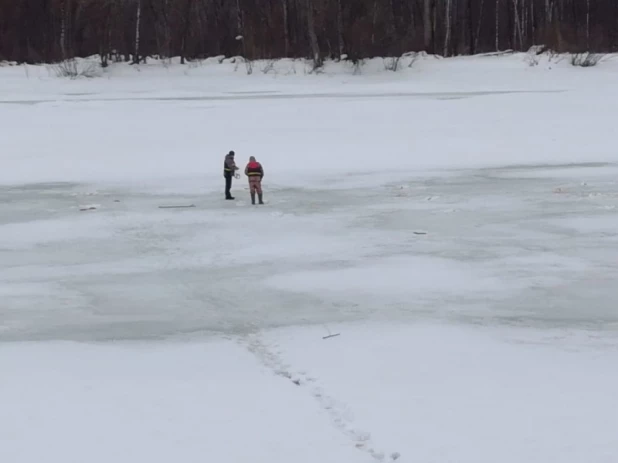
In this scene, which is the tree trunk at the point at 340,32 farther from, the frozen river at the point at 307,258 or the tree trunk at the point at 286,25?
the frozen river at the point at 307,258

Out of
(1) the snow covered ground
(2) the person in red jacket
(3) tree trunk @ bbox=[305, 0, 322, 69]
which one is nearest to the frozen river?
(1) the snow covered ground

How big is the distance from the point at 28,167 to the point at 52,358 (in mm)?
18554

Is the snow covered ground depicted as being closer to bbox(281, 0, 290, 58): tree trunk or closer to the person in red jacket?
the person in red jacket

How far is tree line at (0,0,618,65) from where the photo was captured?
45031 millimetres

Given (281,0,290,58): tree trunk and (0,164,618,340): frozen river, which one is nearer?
(0,164,618,340): frozen river

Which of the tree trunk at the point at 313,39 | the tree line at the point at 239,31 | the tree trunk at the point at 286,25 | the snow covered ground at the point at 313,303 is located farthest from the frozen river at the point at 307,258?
the tree trunk at the point at 286,25

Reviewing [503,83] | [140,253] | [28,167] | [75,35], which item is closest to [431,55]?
[503,83]

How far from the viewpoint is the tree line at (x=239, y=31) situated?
148ft

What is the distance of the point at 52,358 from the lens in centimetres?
932

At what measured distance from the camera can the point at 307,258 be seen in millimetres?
14117

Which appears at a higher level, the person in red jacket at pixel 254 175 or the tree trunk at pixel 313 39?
the tree trunk at pixel 313 39

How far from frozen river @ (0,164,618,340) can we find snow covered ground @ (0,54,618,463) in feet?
0.16

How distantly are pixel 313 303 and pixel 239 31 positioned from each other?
1594 inches

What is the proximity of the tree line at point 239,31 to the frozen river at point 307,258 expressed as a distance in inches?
945
